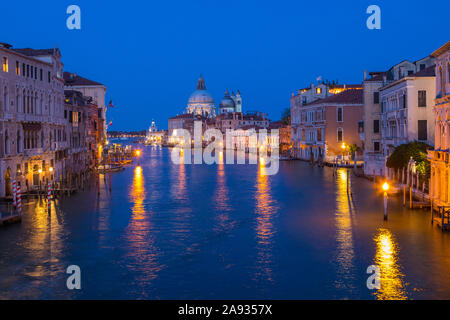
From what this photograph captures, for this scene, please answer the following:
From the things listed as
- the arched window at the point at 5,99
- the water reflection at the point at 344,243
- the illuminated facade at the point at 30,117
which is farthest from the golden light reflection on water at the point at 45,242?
the water reflection at the point at 344,243

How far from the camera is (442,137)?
2512 centimetres

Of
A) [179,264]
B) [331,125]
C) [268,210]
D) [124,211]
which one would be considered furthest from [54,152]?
[331,125]

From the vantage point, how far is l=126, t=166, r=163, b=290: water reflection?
1595 cm

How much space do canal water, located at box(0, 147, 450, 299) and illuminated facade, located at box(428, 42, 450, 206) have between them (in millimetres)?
1359

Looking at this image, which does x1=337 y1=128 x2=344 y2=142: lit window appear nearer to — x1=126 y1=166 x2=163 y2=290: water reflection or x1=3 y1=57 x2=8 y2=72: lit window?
x1=126 y1=166 x2=163 y2=290: water reflection

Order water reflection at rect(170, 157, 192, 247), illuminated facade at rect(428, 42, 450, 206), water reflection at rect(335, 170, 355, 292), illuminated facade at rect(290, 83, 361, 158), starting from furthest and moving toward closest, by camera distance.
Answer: illuminated facade at rect(290, 83, 361, 158), illuminated facade at rect(428, 42, 450, 206), water reflection at rect(170, 157, 192, 247), water reflection at rect(335, 170, 355, 292)

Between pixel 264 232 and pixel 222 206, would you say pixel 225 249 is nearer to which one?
pixel 264 232

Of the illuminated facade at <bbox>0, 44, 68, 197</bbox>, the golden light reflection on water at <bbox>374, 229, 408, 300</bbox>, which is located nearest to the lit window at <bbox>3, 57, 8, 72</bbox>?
the illuminated facade at <bbox>0, 44, 68, 197</bbox>

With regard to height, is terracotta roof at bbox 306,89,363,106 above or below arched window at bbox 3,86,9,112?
above

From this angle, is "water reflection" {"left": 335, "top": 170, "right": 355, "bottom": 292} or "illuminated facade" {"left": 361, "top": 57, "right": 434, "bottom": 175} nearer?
"water reflection" {"left": 335, "top": 170, "right": 355, "bottom": 292}

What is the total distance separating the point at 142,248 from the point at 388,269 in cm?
832
